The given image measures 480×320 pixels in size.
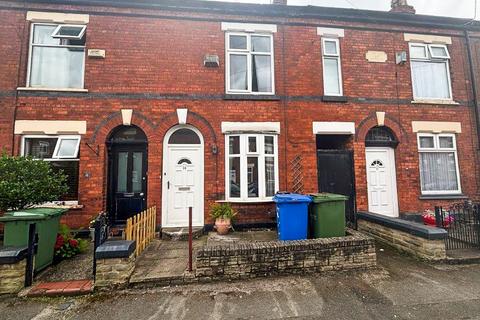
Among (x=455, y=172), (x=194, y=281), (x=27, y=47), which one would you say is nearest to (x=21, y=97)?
(x=27, y=47)

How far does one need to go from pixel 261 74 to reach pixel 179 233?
17.2ft

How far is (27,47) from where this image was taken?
6.79 meters

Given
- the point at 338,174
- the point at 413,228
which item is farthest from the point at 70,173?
the point at 413,228

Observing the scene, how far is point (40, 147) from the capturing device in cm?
664

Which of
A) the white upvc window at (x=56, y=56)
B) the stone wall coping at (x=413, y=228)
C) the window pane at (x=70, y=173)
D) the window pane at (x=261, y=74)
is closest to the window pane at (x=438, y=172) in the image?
the stone wall coping at (x=413, y=228)

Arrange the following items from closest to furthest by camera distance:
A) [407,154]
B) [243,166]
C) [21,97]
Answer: [21,97], [243,166], [407,154]

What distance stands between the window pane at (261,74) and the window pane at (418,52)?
504 centimetres

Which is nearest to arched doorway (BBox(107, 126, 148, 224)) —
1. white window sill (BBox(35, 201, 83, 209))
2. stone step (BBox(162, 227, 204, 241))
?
white window sill (BBox(35, 201, 83, 209))

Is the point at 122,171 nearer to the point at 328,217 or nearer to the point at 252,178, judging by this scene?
the point at 252,178

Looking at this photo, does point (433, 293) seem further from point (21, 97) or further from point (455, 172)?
point (21, 97)

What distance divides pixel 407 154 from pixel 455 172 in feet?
6.22

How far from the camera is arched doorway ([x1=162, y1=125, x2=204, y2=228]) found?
22.5 ft

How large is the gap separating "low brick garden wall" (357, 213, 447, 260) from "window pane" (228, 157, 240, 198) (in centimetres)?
372

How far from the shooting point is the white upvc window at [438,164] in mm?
7918
